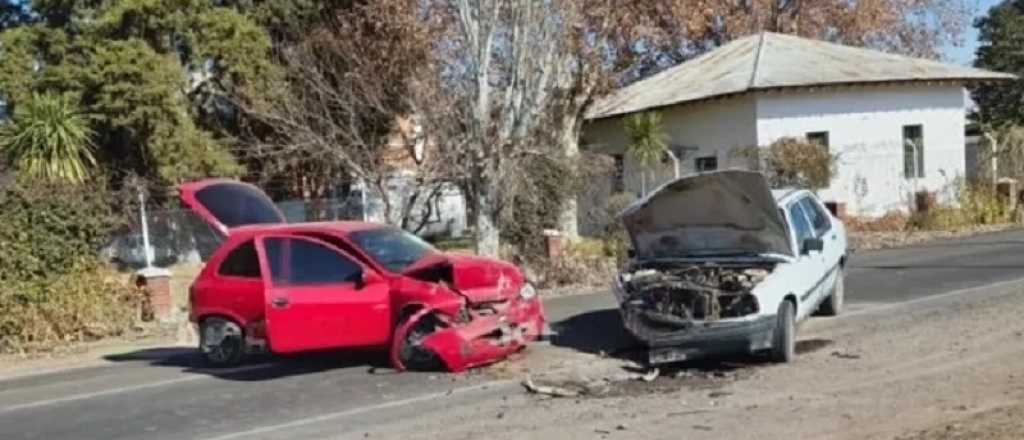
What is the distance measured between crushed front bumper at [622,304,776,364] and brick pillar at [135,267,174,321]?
9688 mm

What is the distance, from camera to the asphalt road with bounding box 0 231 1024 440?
991cm

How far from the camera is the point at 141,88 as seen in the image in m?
27.1

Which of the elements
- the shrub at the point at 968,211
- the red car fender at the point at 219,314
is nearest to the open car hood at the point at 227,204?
the red car fender at the point at 219,314

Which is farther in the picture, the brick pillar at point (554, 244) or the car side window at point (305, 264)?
the brick pillar at point (554, 244)

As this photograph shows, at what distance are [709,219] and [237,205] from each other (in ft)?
18.8

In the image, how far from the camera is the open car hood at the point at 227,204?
14.0 meters

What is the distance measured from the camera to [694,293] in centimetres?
1120

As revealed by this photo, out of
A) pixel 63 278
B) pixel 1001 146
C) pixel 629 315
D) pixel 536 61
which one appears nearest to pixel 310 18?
pixel 536 61

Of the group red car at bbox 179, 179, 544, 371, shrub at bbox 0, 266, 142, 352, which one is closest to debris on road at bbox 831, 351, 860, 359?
red car at bbox 179, 179, 544, 371

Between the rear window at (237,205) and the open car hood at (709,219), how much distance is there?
183 inches

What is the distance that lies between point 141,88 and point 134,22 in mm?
2001

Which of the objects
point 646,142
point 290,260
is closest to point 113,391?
point 290,260

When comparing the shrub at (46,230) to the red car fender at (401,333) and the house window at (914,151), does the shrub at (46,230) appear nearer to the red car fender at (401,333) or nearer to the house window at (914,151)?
the red car fender at (401,333)

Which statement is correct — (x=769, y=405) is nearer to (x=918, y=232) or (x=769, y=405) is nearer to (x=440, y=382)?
(x=440, y=382)
